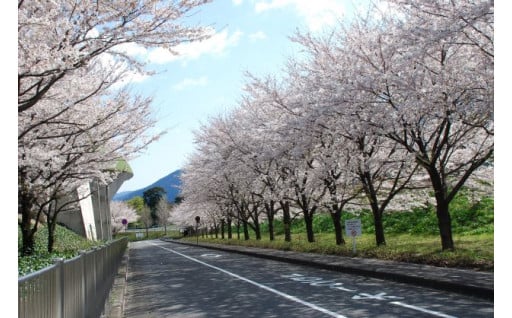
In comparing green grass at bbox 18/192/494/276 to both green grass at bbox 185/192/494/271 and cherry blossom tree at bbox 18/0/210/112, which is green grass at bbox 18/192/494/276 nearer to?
green grass at bbox 185/192/494/271

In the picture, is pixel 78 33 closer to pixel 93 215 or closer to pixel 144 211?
pixel 93 215

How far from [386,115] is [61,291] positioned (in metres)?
11.5

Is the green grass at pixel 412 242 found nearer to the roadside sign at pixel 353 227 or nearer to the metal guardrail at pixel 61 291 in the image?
the roadside sign at pixel 353 227

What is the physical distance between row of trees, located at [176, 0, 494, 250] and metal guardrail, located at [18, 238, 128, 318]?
815 centimetres

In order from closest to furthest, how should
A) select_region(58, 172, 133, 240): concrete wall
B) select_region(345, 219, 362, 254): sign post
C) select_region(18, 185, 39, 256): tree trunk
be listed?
select_region(18, 185, 39, 256): tree trunk, select_region(345, 219, 362, 254): sign post, select_region(58, 172, 133, 240): concrete wall

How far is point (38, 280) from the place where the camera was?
11.5ft

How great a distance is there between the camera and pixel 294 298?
10094 mm

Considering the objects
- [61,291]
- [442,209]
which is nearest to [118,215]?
[442,209]

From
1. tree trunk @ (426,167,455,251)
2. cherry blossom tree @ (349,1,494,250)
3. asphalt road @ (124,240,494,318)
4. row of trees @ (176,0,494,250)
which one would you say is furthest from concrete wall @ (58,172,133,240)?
tree trunk @ (426,167,455,251)

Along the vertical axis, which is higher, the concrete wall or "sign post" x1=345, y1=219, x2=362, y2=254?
the concrete wall

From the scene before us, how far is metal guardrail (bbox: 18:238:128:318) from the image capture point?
3.22 meters

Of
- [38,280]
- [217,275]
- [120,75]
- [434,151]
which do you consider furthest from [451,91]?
[38,280]

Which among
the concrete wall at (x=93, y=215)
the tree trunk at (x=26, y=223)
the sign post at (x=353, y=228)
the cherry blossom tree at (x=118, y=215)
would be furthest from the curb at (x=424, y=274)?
the cherry blossom tree at (x=118, y=215)

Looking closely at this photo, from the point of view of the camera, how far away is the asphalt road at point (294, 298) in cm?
838
